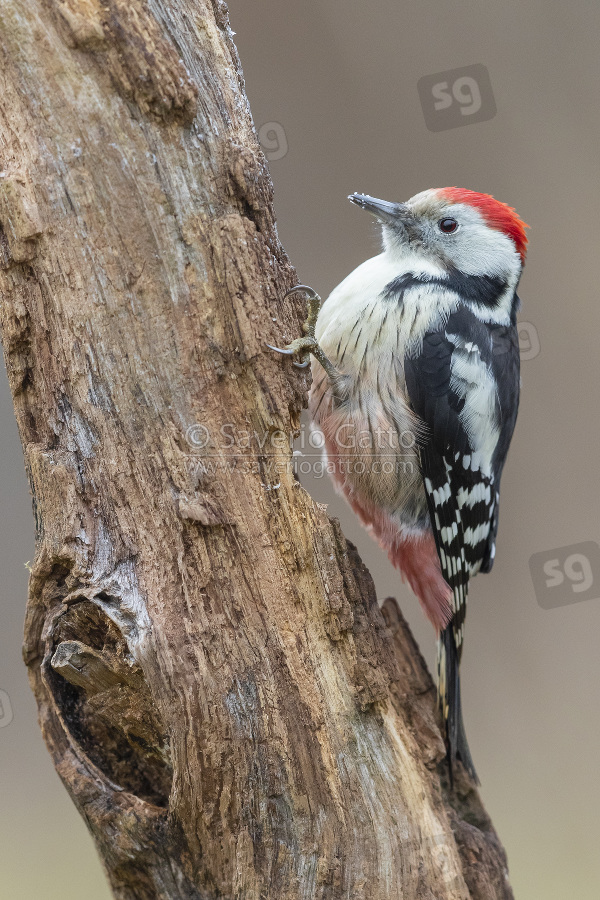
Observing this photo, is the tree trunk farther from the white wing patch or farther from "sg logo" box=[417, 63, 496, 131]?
"sg logo" box=[417, 63, 496, 131]

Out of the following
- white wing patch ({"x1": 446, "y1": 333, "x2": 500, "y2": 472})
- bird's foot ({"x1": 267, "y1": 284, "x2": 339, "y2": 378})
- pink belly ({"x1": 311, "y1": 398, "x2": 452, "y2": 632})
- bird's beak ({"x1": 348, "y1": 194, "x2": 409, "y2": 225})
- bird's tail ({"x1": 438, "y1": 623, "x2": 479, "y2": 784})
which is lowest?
bird's tail ({"x1": 438, "y1": 623, "x2": 479, "y2": 784})

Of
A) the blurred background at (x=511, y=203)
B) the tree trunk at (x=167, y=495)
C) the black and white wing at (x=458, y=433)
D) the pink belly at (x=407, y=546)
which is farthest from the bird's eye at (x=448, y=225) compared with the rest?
the blurred background at (x=511, y=203)

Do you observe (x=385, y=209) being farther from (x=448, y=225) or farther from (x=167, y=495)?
(x=167, y=495)

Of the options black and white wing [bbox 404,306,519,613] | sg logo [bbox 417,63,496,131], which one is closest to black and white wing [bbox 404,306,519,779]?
black and white wing [bbox 404,306,519,613]

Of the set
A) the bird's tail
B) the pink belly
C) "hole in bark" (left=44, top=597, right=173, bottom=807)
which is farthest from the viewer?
the pink belly

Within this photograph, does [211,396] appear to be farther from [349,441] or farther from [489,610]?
[489,610]

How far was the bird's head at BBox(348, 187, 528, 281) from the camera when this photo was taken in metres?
2.90

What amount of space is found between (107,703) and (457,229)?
209cm

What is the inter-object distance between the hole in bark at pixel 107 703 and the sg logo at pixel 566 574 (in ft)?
9.78

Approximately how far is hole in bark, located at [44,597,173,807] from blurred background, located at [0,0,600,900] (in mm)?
2464

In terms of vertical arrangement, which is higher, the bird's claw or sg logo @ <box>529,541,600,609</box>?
the bird's claw

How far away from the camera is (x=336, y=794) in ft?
6.37

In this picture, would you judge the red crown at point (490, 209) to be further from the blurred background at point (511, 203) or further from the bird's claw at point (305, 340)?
the blurred background at point (511, 203)

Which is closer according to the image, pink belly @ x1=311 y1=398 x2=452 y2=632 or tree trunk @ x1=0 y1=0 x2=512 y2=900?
tree trunk @ x1=0 y1=0 x2=512 y2=900
